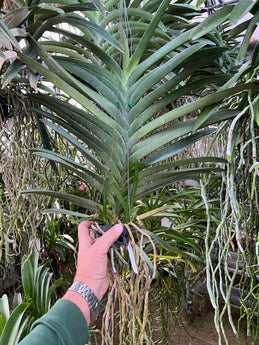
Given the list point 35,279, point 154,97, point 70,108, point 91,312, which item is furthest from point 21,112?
point 35,279

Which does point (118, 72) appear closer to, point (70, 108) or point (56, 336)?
point (70, 108)

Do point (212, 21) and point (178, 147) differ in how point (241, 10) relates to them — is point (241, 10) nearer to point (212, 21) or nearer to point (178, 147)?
point (212, 21)

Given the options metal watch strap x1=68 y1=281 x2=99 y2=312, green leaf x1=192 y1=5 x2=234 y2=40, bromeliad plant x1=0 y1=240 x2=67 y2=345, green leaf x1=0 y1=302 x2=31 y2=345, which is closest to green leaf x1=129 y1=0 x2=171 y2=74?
green leaf x1=192 y1=5 x2=234 y2=40

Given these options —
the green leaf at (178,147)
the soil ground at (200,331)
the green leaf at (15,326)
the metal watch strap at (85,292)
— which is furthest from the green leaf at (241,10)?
the soil ground at (200,331)

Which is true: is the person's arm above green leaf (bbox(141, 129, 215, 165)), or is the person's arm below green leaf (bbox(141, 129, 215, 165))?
below

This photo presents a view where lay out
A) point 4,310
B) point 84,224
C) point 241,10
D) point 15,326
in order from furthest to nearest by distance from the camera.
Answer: point 4,310, point 15,326, point 84,224, point 241,10

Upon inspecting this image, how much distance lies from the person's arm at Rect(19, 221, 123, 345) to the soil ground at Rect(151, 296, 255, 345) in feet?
3.44

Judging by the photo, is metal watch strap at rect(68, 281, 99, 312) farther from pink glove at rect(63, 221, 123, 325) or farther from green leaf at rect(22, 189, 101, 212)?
green leaf at rect(22, 189, 101, 212)

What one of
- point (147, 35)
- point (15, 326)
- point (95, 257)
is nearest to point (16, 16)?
point (147, 35)

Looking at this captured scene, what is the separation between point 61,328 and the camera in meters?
0.44

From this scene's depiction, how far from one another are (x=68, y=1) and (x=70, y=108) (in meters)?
0.28

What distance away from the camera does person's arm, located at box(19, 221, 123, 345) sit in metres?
0.43

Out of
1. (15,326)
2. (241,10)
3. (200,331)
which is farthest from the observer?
(200,331)

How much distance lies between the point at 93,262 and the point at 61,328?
0.11 meters
